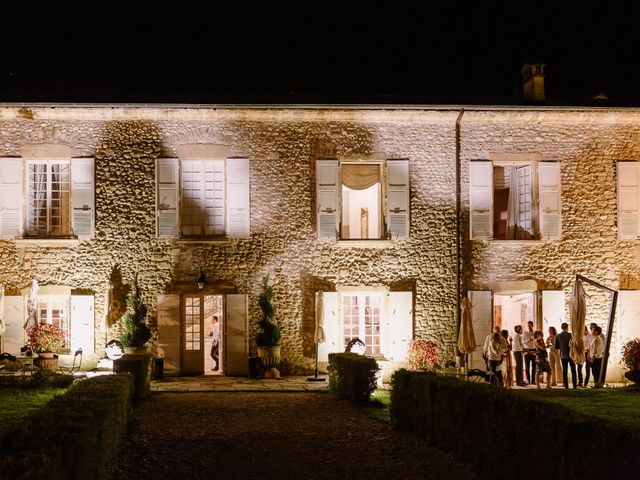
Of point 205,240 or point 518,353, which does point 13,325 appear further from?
point 518,353

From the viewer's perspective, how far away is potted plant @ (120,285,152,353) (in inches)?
555

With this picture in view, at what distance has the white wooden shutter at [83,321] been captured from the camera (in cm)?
1434

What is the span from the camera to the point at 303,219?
14820 millimetres

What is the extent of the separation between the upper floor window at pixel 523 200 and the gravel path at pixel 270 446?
18.7 ft

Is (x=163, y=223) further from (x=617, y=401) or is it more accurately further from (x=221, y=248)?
(x=617, y=401)

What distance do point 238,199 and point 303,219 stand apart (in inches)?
52.7

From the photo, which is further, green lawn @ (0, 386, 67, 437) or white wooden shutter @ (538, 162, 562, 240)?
white wooden shutter @ (538, 162, 562, 240)

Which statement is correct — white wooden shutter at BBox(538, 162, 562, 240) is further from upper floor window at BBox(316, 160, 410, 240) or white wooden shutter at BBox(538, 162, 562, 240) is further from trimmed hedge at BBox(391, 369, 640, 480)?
trimmed hedge at BBox(391, 369, 640, 480)

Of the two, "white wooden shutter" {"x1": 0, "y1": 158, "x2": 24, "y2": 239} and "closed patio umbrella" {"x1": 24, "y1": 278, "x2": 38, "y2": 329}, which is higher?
"white wooden shutter" {"x1": 0, "y1": 158, "x2": 24, "y2": 239}

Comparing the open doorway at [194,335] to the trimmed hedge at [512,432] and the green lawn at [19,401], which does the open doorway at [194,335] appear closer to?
the green lawn at [19,401]

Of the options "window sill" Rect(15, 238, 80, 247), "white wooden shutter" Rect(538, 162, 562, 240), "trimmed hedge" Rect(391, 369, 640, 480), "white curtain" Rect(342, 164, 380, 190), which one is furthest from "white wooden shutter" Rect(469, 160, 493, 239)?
"window sill" Rect(15, 238, 80, 247)

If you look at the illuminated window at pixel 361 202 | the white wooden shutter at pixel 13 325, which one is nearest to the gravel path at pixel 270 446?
the white wooden shutter at pixel 13 325

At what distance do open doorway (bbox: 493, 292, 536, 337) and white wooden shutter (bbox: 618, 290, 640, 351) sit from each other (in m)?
1.74

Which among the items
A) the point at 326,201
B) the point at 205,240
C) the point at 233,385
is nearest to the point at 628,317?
the point at 326,201
